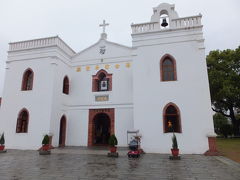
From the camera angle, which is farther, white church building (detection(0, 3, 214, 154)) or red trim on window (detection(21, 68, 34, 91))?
red trim on window (detection(21, 68, 34, 91))

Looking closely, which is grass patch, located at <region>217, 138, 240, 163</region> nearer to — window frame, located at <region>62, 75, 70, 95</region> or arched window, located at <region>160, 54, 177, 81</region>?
arched window, located at <region>160, 54, 177, 81</region>

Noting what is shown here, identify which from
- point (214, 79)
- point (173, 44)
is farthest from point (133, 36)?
point (214, 79)

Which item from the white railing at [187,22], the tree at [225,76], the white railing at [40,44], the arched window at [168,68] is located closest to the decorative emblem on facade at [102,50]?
the white railing at [40,44]

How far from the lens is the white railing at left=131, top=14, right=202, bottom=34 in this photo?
10.7 metres

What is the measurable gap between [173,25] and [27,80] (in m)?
10.9

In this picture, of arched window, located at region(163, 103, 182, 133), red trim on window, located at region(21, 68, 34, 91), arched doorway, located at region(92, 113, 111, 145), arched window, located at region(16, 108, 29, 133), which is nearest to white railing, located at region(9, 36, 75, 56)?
red trim on window, located at region(21, 68, 34, 91)

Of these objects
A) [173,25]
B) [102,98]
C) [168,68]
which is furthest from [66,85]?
[173,25]

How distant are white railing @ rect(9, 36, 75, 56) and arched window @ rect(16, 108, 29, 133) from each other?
187 inches

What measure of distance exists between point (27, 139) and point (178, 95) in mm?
9911

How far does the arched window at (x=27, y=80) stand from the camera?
12.8m

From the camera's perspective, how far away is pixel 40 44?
13.0 meters

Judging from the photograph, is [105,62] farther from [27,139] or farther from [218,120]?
[218,120]

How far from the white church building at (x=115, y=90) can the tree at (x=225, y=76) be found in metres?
11.5

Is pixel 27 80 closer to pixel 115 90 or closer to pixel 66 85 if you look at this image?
pixel 66 85
